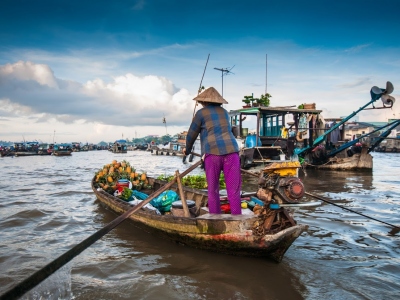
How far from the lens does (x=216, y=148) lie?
12.4ft

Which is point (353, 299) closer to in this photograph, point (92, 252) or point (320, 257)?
point (320, 257)

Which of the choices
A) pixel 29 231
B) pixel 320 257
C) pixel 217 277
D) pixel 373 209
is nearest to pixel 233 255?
pixel 217 277

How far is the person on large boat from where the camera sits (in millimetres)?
3803

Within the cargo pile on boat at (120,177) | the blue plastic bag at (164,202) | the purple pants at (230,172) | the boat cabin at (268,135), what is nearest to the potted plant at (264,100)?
the boat cabin at (268,135)

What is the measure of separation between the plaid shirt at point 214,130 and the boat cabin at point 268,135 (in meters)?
8.28

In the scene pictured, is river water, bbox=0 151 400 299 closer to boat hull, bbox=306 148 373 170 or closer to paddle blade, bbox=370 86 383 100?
paddle blade, bbox=370 86 383 100

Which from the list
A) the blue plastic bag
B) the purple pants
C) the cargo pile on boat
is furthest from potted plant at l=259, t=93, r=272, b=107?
the purple pants

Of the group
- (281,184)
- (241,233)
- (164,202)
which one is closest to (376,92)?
(164,202)

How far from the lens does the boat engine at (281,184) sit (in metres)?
3.42

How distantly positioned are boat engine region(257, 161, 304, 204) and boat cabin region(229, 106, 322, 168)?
27.8ft

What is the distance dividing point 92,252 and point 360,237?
4256mm

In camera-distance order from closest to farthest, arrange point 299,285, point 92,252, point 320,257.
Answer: point 299,285
point 320,257
point 92,252

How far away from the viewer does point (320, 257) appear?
13.2ft

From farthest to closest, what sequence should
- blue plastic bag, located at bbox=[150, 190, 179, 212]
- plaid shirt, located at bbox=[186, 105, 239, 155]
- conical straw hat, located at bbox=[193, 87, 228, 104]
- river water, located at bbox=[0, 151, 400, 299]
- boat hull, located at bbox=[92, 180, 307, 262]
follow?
blue plastic bag, located at bbox=[150, 190, 179, 212] → conical straw hat, located at bbox=[193, 87, 228, 104] → plaid shirt, located at bbox=[186, 105, 239, 155] → boat hull, located at bbox=[92, 180, 307, 262] → river water, located at bbox=[0, 151, 400, 299]
